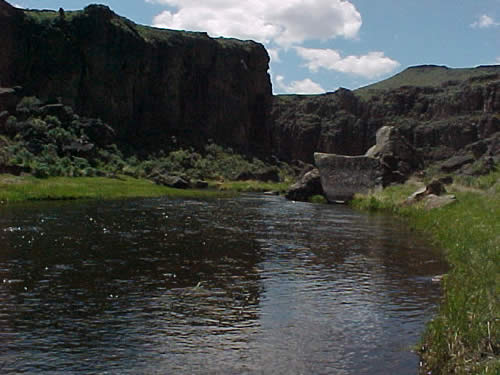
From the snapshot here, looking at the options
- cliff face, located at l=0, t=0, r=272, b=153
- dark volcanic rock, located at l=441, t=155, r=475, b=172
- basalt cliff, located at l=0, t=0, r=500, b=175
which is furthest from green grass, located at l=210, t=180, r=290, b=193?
cliff face, located at l=0, t=0, r=272, b=153

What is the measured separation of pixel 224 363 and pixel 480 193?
29.9 m

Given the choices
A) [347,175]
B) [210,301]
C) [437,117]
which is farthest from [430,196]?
[437,117]

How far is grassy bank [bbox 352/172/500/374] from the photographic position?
9.17 metres

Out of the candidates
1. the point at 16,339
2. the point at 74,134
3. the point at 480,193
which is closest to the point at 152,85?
the point at 74,134

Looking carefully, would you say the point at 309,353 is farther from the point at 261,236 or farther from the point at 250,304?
the point at 261,236

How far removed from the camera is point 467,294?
12.0 m

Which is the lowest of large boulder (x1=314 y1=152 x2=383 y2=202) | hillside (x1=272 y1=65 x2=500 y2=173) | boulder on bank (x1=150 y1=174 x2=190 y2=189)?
boulder on bank (x1=150 y1=174 x2=190 y2=189)

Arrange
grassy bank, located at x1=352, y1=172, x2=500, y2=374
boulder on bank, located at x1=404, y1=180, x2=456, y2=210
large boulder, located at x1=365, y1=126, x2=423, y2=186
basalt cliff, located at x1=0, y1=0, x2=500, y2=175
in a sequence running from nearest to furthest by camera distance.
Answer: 1. grassy bank, located at x1=352, y1=172, x2=500, y2=374
2. boulder on bank, located at x1=404, y1=180, x2=456, y2=210
3. large boulder, located at x1=365, y1=126, x2=423, y2=186
4. basalt cliff, located at x1=0, y1=0, x2=500, y2=175

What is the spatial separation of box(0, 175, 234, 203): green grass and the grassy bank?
2876 cm

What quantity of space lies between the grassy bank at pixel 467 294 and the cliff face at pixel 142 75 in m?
94.3

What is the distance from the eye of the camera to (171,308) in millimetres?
13336

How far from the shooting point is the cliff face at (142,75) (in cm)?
11200

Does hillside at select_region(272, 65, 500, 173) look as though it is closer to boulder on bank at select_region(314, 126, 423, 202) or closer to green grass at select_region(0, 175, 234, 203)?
boulder on bank at select_region(314, 126, 423, 202)

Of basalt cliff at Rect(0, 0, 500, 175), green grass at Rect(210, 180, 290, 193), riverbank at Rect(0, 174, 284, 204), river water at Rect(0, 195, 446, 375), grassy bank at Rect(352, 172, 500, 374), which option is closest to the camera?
grassy bank at Rect(352, 172, 500, 374)
